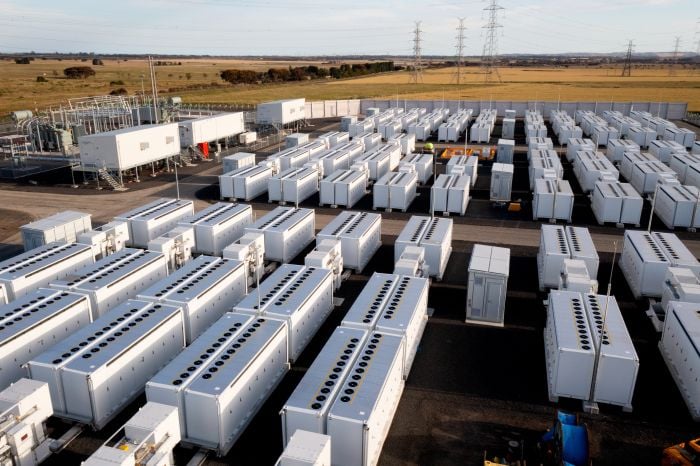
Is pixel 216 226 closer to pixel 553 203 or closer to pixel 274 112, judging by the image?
pixel 553 203

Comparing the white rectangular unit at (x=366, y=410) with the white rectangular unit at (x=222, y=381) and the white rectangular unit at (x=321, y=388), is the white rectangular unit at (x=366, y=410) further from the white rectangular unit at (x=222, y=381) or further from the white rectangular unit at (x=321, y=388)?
→ the white rectangular unit at (x=222, y=381)

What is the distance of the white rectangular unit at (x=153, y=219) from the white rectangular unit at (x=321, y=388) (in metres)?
16.2

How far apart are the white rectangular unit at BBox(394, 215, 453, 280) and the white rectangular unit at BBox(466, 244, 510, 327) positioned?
130 inches

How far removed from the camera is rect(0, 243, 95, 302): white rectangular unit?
21.9 meters

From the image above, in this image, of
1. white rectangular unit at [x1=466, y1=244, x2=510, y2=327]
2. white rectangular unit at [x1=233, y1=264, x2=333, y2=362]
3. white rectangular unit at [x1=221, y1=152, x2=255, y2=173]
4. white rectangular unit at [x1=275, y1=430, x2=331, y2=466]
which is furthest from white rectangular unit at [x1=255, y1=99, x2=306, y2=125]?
white rectangular unit at [x1=275, y1=430, x2=331, y2=466]

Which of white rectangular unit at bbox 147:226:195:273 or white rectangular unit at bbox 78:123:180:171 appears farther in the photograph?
white rectangular unit at bbox 78:123:180:171

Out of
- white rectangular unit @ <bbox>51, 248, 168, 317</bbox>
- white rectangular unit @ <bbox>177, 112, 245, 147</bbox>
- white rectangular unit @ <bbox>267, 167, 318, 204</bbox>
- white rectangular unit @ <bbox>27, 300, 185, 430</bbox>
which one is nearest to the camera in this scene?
white rectangular unit @ <bbox>27, 300, 185, 430</bbox>

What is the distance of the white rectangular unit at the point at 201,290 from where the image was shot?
19.7 metres

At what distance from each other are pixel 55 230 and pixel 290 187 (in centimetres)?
1585

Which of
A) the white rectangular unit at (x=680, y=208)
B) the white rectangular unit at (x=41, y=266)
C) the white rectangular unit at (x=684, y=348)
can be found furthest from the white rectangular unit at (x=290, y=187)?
the white rectangular unit at (x=684, y=348)

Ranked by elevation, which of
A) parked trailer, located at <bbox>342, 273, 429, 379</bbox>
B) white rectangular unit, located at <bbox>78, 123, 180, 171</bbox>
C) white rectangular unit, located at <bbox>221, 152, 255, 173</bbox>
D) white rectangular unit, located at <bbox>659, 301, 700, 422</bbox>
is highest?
white rectangular unit, located at <bbox>78, 123, 180, 171</bbox>

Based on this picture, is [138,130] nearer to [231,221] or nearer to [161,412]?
[231,221]

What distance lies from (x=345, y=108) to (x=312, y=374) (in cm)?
8316

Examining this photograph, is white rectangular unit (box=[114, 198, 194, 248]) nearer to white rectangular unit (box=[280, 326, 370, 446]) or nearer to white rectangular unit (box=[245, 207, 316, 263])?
white rectangular unit (box=[245, 207, 316, 263])
